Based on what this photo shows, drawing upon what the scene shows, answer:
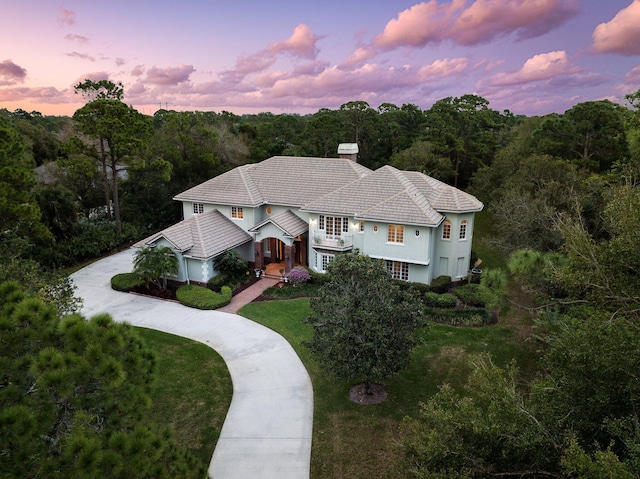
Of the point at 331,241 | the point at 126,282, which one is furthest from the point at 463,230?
the point at 126,282

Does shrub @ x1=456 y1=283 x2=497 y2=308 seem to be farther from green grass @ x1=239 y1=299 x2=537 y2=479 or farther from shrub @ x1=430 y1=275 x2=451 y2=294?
green grass @ x1=239 y1=299 x2=537 y2=479

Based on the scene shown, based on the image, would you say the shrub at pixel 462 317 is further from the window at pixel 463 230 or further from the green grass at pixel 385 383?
the window at pixel 463 230

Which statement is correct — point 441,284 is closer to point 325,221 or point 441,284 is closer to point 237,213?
point 325,221

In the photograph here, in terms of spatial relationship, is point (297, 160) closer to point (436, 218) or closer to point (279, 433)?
point (436, 218)

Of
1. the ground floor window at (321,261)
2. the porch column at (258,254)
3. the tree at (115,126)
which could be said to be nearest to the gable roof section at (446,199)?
the ground floor window at (321,261)

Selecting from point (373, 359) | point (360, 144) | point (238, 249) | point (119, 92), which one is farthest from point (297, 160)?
point (360, 144)

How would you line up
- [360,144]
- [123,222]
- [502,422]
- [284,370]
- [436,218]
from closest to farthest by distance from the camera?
[502,422]
[284,370]
[436,218]
[123,222]
[360,144]
